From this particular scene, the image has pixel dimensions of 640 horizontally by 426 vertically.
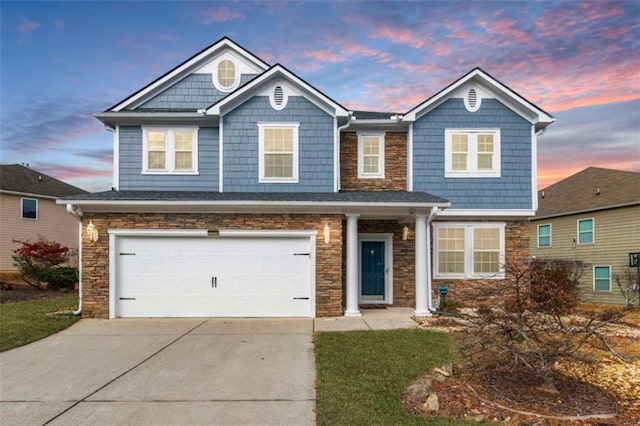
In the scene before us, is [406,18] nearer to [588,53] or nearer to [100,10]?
[588,53]

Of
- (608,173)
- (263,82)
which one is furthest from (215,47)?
(608,173)

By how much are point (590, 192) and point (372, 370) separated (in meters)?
20.1

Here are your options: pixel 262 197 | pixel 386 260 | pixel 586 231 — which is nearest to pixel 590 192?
pixel 586 231

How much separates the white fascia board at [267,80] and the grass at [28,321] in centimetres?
684

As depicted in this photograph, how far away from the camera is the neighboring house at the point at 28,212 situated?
70.1 feet

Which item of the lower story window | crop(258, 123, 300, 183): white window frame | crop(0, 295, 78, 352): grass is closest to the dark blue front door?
crop(258, 123, 300, 183): white window frame

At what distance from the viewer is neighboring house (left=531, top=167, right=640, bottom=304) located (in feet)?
60.8

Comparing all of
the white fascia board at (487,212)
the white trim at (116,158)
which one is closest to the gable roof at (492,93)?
the white fascia board at (487,212)

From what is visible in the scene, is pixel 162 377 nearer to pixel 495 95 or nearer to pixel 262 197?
pixel 262 197

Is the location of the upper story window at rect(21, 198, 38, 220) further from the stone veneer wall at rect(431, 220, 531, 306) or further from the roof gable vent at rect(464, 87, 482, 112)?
the roof gable vent at rect(464, 87, 482, 112)

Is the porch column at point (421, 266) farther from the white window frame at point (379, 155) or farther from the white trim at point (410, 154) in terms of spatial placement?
the white window frame at point (379, 155)

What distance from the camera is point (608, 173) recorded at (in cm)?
2189

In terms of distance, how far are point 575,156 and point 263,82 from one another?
1713 cm

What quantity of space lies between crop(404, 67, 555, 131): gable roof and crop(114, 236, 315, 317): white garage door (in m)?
5.63
